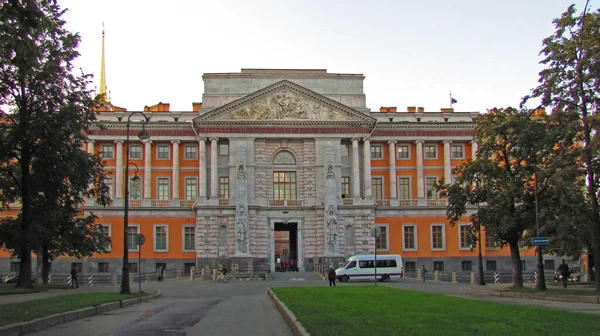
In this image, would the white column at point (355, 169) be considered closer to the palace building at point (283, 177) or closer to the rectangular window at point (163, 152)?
the palace building at point (283, 177)

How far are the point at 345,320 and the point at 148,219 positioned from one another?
53.0 metres

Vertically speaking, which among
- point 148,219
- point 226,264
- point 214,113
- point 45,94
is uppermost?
point 214,113

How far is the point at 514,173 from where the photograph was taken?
122 ft

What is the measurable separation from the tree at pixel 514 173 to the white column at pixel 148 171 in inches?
1415

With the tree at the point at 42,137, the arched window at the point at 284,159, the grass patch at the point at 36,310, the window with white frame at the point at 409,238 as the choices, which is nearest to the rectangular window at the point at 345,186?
the arched window at the point at 284,159

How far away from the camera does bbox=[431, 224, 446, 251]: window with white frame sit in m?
66.8

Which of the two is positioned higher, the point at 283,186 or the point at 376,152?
the point at 376,152

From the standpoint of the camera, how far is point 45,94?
35844 millimetres

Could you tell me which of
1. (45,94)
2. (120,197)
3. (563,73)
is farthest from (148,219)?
(563,73)

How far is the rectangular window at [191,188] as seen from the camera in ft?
221

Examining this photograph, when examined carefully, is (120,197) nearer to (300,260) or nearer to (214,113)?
(214,113)

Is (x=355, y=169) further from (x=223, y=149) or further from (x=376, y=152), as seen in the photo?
(x=223, y=149)

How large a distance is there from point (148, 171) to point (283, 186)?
548 inches

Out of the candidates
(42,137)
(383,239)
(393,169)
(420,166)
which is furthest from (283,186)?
(42,137)
